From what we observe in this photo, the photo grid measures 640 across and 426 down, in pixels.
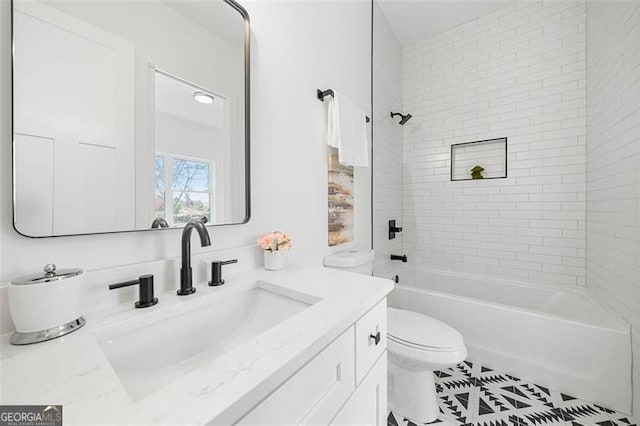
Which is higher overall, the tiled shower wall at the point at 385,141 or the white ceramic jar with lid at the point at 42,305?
the tiled shower wall at the point at 385,141

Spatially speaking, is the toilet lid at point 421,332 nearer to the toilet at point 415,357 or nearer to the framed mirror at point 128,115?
the toilet at point 415,357

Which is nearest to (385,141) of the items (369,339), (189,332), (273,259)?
(273,259)

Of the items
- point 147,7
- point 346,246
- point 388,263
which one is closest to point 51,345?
point 147,7

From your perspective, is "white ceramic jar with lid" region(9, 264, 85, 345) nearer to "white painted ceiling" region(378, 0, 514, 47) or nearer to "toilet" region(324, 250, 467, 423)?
"toilet" region(324, 250, 467, 423)

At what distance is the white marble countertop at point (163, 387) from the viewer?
0.34m

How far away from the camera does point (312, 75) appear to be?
1.46m

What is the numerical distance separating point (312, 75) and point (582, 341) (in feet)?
7.19

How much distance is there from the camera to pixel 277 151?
1.24 metres

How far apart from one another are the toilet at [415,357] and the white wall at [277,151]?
17.1 inches

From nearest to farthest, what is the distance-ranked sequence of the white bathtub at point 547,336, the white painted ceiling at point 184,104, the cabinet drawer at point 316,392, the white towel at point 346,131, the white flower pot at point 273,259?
the cabinet drawer at point 316,392, the white painted ceiling at point 184,104, the white flower pot at point 273,259, the white bathtub at point 547,336, the white towel at point 346,131

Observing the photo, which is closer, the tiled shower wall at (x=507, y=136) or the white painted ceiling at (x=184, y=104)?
the white painted ceiling at (x=184, y=104)

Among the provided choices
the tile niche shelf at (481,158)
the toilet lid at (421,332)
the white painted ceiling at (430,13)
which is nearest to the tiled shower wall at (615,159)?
the tile niche shelf at (481,158)

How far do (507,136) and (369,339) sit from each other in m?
2.40

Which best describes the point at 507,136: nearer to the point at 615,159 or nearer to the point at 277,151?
the point at 615,159
